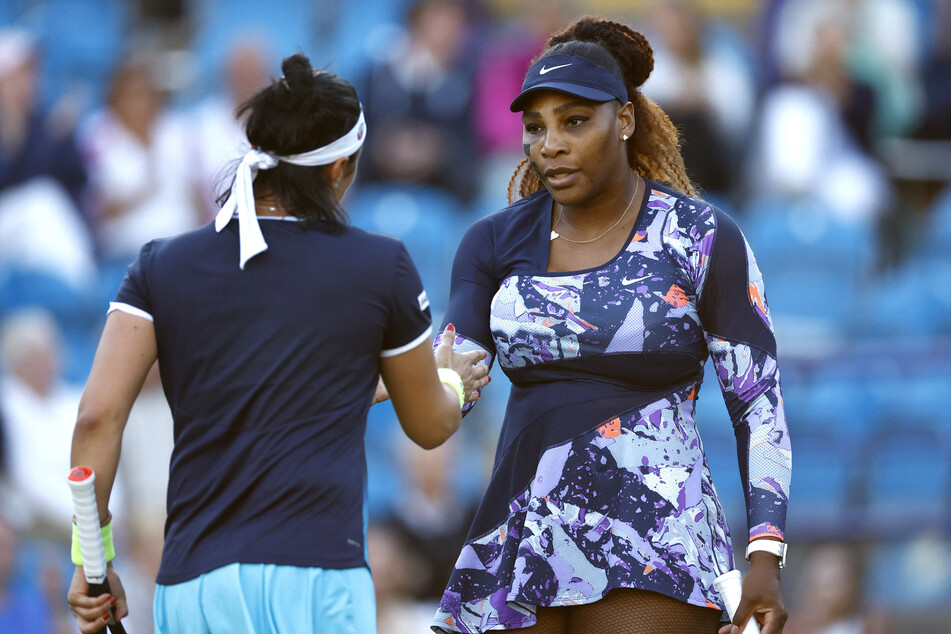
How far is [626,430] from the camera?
9.25 ft

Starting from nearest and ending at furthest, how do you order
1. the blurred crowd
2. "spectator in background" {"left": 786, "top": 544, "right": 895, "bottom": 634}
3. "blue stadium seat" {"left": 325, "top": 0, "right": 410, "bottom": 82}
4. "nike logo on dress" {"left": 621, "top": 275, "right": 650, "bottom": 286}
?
"nike logo on dress" {"left": 621, "top": 275, "right": 650, "bottom": 286}
"spectator in background" {"left": 786, "top": 544, "right": 895, "bottom": 634}
the blurred crowd
"blue stadium seat" {"left": 325, "top": 0, "right": 410, "bottom": 82}

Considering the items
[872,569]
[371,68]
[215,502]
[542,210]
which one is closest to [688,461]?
[542,210]

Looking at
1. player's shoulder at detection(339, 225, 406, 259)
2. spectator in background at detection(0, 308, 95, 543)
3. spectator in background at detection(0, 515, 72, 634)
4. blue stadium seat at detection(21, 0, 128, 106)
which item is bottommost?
spectator in background at detection(0, 515, 72, 634)

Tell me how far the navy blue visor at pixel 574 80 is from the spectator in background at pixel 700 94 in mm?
4281

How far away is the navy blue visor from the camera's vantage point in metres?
2.91

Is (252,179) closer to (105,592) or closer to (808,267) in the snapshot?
(105,592)

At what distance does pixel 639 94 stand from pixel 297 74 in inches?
34.5

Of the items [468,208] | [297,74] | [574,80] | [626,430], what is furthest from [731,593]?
[468,208]

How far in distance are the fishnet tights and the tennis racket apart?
102cm

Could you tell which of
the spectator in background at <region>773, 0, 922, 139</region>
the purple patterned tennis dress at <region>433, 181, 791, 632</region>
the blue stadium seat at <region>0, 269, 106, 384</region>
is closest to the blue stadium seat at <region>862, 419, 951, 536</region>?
the spectator in background at <region>773, 0, 922, 139</region>

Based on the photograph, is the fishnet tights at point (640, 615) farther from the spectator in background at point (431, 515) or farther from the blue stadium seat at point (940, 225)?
the blue stadium seat at point (940, 225)

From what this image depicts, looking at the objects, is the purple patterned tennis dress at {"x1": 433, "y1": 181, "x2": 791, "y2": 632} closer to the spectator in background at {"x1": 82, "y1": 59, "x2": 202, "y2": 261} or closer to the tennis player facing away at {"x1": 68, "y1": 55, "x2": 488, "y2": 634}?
the tennis player facing away at {"x1": 68, "y1": 55, "x2": 488, "y2": 634}

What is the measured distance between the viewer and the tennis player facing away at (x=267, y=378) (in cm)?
258

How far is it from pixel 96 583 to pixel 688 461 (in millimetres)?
1307
